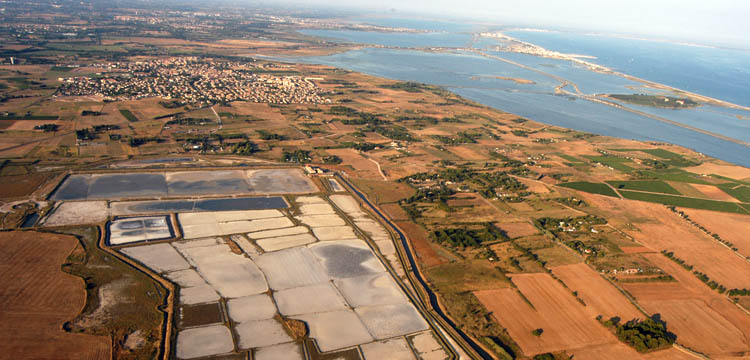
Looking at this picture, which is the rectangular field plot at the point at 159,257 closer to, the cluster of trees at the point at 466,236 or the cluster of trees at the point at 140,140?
the cluster of trees at the point at 466,236

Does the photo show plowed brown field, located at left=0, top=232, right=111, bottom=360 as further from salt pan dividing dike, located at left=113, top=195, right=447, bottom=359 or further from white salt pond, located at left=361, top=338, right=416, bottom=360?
white salt pond, located at left=361, top=338, right=416, bottom=360

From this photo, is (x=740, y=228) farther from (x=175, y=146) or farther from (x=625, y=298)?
(x=175, y=146)

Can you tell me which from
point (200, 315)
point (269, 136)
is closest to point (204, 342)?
point (200, 315)

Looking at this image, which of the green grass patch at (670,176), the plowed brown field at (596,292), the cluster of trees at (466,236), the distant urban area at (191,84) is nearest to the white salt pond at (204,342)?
the cluster of trees at (466,236)

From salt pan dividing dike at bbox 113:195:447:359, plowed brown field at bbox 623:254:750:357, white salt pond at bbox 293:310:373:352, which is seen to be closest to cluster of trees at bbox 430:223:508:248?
salt pan dividing dike at bbox 113:195:447:359

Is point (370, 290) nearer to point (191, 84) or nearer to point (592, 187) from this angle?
point (592, 187)

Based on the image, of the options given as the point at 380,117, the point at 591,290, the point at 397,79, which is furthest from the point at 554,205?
the point at 397,79

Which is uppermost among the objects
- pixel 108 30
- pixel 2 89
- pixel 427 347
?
pixel 108 30
